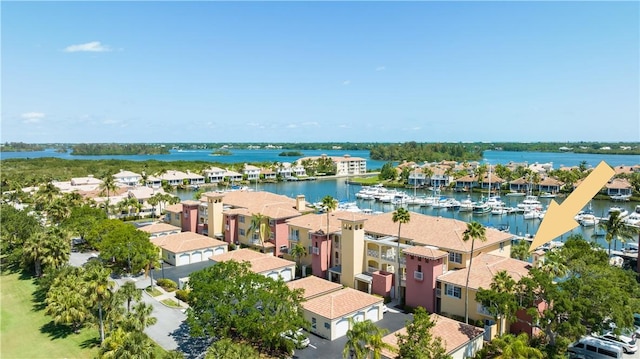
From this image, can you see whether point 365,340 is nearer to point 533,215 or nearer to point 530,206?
point 533,215

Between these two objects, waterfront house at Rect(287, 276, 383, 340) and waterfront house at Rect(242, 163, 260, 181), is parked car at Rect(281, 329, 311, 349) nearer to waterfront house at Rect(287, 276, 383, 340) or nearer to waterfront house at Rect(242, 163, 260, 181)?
waterfront house at Rect(287, 276, 383, 340)

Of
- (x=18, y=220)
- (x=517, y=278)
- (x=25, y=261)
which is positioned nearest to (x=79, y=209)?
(x=18, y=220)

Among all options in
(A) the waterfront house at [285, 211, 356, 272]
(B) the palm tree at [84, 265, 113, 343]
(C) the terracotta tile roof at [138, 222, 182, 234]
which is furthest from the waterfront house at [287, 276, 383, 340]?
(C) the terracotta tile roof at [138, 222, 182, 234]

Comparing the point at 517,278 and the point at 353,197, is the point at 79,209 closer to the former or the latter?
the point at 517,278

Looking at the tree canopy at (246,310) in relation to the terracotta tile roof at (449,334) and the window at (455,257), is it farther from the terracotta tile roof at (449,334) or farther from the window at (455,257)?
the window at (455,257)

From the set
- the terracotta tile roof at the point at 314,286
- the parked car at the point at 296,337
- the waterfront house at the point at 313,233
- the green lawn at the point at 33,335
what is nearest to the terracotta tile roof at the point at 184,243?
the waterfront house at the point at 313,233

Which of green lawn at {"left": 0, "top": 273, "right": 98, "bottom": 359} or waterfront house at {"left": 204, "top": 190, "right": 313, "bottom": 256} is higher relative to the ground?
waterfront house at {"left": 204, "top": 190, "right": 313, "bottom": 256}
